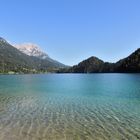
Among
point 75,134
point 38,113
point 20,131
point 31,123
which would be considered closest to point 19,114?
point 38,113

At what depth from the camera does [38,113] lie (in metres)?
28.2

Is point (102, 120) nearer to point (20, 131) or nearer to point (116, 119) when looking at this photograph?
point (116, 119)

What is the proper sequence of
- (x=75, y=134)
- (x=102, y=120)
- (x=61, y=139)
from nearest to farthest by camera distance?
(x=61, y=139)
(x=75, y=134)
(x=102, y=120)

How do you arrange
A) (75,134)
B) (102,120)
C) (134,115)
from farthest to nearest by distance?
(134,115)
(102,120)
(75,134)

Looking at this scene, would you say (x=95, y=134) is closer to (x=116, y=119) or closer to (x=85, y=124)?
(x=85, y=124)

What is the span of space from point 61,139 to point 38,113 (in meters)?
10.8

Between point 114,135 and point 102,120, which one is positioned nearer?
point 114,135

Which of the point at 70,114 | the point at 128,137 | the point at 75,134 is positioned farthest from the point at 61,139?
the point at 70,114

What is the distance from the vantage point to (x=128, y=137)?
59.5 ft

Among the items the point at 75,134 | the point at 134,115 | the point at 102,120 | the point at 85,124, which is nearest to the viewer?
the point at 75,134

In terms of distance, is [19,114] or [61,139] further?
[19,114]

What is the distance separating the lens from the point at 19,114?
27547 millimetres

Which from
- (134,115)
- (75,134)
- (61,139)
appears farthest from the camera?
(134,115)

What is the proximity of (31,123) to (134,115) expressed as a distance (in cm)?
1087
